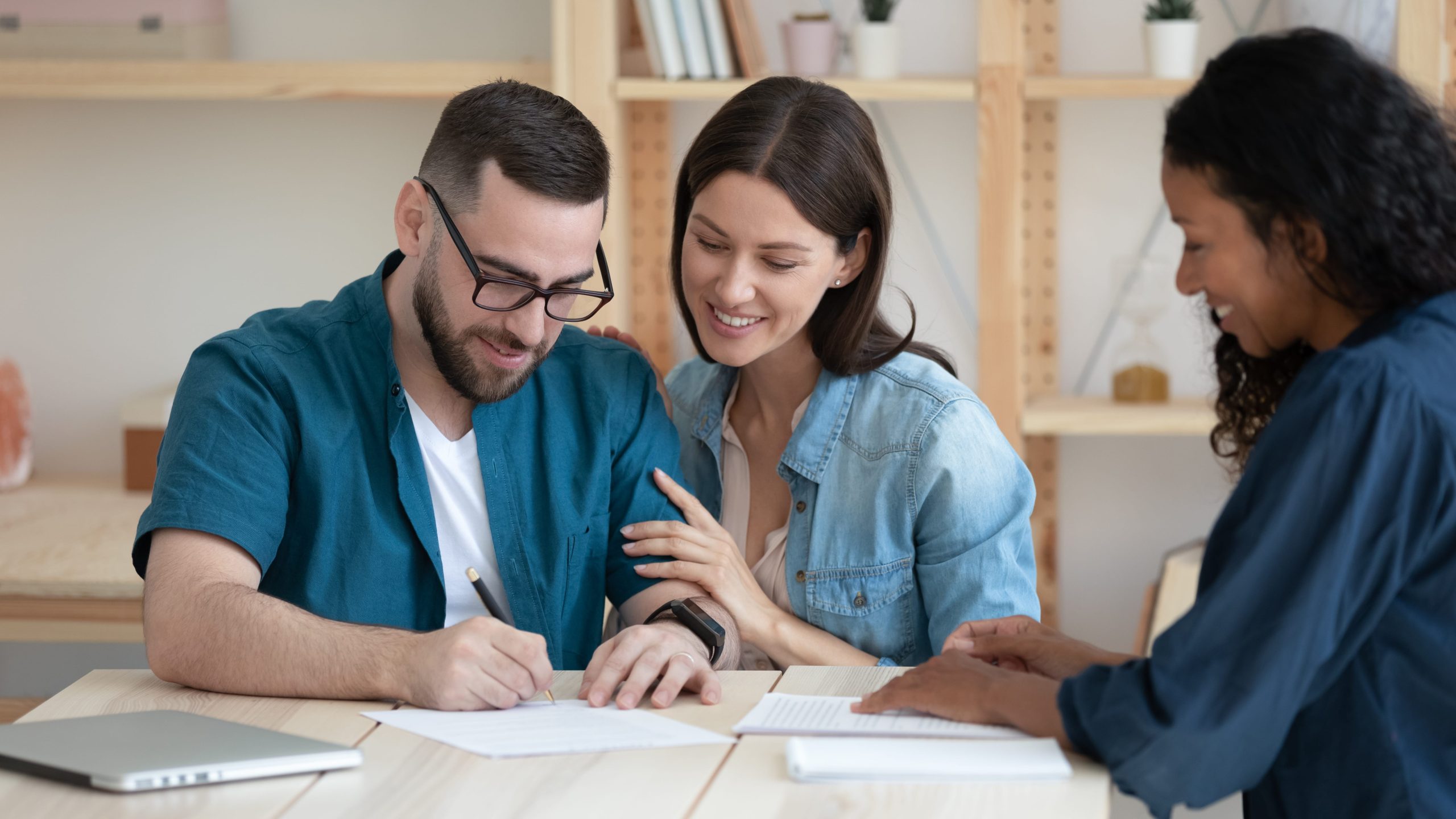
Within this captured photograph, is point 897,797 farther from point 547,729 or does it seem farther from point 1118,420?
point 1118,420

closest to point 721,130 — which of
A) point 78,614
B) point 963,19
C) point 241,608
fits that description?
point 241,608

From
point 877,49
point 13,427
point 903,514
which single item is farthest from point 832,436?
point 13,427

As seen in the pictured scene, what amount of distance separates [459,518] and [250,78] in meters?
1.36

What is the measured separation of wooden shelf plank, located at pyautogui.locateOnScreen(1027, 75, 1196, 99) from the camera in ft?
8.19

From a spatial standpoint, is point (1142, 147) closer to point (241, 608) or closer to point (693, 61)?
point (693, 61)

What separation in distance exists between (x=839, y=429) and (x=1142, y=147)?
4.15ft

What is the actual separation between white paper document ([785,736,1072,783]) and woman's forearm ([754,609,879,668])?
0.56 meters

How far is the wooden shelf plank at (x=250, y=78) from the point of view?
2.61m

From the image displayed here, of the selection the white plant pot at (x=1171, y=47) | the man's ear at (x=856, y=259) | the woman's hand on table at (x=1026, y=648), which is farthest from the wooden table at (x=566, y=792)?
the white plant pot at (x=1171, y=47)

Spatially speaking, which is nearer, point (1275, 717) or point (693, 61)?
point (1275, 717)

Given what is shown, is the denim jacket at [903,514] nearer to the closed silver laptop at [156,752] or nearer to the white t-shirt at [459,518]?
the white t-shirt at [459,518]

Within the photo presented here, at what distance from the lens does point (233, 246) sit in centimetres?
297

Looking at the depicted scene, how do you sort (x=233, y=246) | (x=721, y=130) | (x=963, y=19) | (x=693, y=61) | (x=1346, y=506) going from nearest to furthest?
(x=1346, y=506) < (x=721, y=130) < (x=693, y=61) < (x=963, y=19) < (x=233, y=246)

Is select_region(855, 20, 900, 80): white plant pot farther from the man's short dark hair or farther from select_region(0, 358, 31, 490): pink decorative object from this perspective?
select_region(0, 358, 31, 490): pink decorative object
